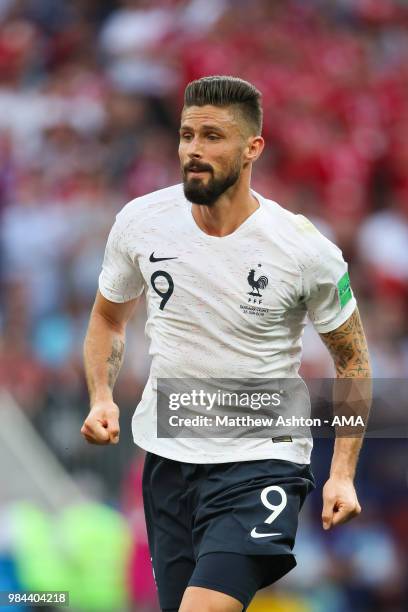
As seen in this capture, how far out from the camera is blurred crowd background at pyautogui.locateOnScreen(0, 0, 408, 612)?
302 inches

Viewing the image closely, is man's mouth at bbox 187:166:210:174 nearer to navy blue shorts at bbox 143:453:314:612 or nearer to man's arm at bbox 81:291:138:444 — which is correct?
man's arm at bbox 81:291:138:444

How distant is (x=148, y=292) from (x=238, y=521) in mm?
907

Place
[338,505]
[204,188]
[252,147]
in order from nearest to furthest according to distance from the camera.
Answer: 1. [338,505]
2. [204,188]
3. [252,147]

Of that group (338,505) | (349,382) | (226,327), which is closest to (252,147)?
(226,327)

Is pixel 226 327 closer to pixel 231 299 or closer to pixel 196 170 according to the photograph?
pixel 231 299

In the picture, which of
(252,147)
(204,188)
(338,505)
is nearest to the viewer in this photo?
(338,505)

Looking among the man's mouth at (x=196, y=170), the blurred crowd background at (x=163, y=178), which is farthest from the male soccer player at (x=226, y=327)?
the blurred crowd background at (x=163, y=178)

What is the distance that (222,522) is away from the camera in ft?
14.0

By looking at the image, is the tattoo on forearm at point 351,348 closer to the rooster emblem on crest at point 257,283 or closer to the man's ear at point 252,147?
the rooster emblem on crest at point 257,283

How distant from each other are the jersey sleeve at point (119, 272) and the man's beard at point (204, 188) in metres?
0.36

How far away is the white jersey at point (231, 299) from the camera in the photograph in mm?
4410

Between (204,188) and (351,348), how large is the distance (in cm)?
79

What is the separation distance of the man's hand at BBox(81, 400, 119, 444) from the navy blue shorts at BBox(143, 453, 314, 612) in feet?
1.02

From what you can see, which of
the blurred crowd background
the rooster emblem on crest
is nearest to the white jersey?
the rooster emblem on crest
